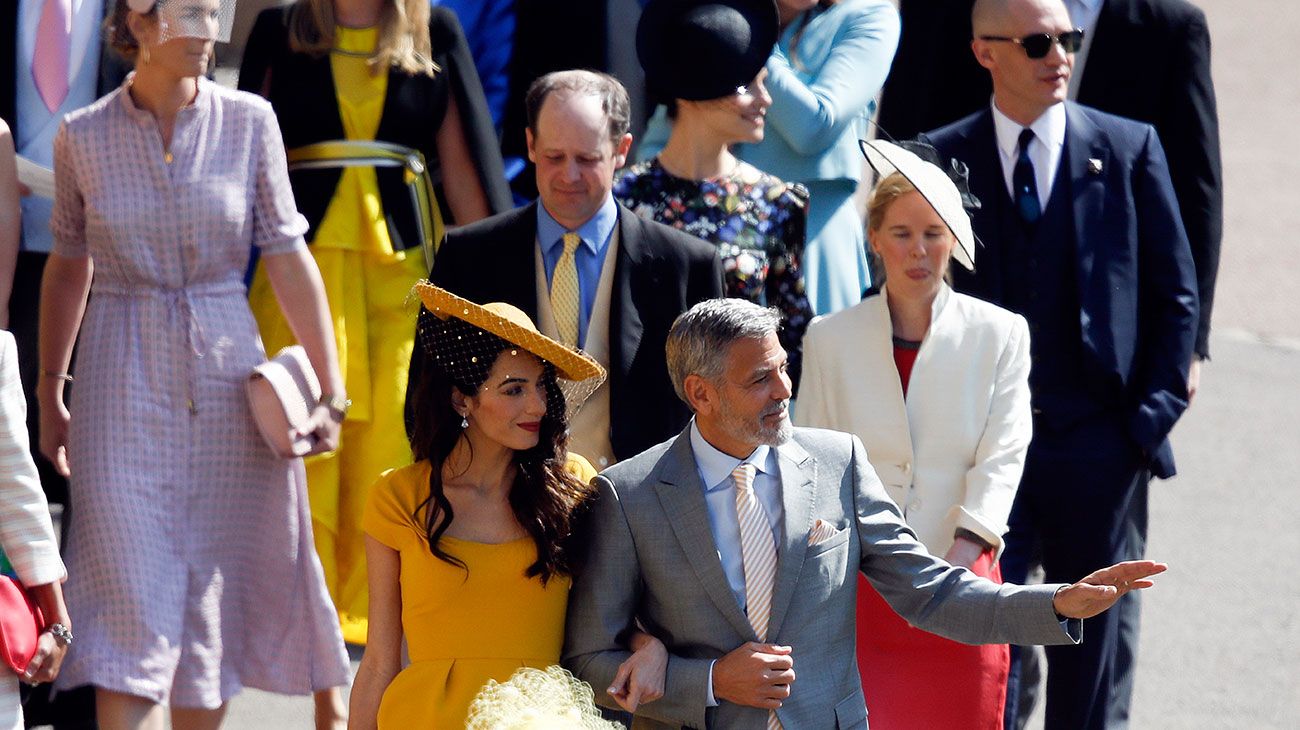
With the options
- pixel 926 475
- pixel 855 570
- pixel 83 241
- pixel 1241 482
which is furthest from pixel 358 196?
pixel 1241 482

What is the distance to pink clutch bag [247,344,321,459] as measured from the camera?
5.36m

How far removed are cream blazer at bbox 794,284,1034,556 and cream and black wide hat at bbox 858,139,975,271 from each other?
0.18 m

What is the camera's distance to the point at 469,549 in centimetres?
452

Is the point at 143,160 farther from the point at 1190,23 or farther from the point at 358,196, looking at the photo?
the point at 1190,23

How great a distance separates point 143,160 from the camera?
5.32 meters

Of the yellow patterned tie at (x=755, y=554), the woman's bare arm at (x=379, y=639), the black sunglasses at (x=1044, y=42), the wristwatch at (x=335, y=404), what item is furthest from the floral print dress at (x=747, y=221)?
the woman's bare arm at (x=379, y=639)

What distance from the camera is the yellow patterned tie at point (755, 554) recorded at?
14.4 feet

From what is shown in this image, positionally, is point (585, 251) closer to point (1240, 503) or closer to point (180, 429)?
point (180, 429)

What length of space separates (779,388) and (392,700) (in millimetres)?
1035

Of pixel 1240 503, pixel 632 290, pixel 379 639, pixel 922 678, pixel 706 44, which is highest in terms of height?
pixel 706 44

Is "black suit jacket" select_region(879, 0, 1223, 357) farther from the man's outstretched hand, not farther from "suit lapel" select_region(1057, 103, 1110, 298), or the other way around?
the man's outstretched hand

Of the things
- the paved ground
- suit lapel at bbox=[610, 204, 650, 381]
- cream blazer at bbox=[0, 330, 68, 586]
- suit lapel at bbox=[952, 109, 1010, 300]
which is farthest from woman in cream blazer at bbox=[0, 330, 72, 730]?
suit lapel at bbox=[952, 109, 1010, 300]

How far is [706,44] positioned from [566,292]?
87 centimetres

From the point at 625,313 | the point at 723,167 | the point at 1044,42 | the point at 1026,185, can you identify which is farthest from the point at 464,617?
the point at 1044,42
